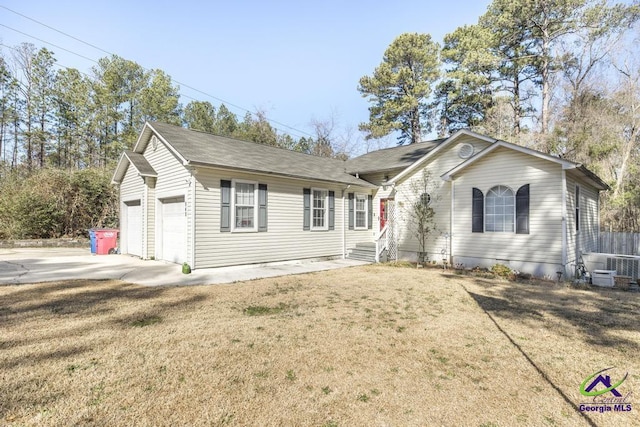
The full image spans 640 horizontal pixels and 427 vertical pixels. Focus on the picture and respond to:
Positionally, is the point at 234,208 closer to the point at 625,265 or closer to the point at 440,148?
the point at 440,148

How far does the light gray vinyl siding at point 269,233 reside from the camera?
366 inches

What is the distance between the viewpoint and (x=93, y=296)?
6371mm

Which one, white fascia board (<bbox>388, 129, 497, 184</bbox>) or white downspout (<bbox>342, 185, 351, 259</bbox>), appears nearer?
white fascia board (<bbox>388, 129, 497, 184</bbox>)

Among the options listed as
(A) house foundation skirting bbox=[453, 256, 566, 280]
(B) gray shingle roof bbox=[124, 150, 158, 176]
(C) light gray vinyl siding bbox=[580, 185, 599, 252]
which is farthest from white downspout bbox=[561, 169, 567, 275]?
(B) gray shingle roof bbox=[124, 150, 158, 176]

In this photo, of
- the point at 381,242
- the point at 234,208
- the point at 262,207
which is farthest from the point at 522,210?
the point at 234,208

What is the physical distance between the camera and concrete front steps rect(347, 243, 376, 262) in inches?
506

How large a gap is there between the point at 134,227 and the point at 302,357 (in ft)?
38.8

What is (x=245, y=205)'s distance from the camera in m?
10.2

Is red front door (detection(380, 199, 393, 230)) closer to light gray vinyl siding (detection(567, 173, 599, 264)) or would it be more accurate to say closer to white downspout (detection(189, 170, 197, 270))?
light gray vinyl siding (detection(567, 173, 599, 264))

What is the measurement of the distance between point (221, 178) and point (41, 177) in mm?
12554

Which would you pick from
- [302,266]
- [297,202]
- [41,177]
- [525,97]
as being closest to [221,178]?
[297,202]

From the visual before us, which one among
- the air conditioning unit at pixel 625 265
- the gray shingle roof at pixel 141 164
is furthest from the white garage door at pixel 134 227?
the air conditioning unit at pixel 625 265

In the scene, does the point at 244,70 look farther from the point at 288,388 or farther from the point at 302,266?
the point at 288,388

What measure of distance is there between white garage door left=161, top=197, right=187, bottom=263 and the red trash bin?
4029 millimetres
